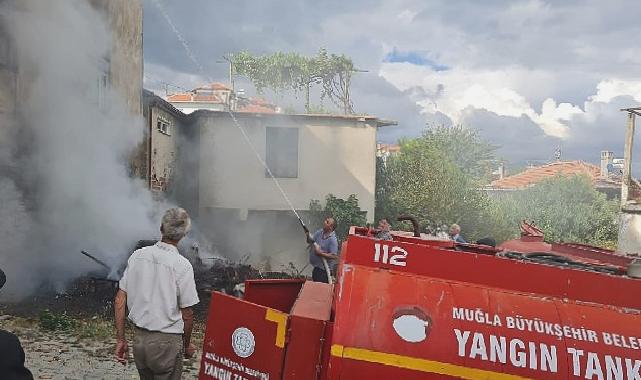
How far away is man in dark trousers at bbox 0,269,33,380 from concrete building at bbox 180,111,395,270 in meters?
15.1

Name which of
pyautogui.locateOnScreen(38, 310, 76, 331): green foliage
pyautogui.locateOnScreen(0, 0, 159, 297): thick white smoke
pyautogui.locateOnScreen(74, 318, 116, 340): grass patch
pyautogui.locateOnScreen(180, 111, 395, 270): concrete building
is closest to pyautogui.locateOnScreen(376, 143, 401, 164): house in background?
pyautogui.locateOnScreen(180, 111, 395, 270): concrete building

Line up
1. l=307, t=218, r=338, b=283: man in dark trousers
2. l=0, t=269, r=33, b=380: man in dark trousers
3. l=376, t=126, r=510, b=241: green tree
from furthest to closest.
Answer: l=376, t=126, r=510, b=241: green tree < l=307, t=218, r=338, b=283: man in dark trousers < l=0, t=269, r=33, b=380: man in dark trousers

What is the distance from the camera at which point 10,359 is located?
195cm

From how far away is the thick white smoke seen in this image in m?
8.66

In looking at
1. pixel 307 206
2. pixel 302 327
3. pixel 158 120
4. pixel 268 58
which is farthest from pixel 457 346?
pixel 268 58

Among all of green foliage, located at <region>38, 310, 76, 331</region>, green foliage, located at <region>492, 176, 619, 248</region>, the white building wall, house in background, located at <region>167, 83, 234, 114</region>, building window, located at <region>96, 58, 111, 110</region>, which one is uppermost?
house in background, located at <region>167, 83, 234, 114</region>

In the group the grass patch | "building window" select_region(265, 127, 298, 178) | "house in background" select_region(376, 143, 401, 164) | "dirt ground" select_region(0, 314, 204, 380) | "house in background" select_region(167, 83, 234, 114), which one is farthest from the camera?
"house in background" select_region(167, 83, 234, 114)

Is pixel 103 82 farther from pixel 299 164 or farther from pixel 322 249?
pixel 299 164

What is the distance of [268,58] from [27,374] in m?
37.4

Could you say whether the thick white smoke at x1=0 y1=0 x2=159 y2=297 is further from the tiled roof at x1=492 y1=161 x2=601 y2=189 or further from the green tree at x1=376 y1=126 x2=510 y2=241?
the tiled roof at x1=492 y1=161 x2=601 y2=189

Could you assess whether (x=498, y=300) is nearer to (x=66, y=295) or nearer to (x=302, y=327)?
(x=302, y=327)

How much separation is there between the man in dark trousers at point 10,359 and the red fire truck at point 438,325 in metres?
1.35

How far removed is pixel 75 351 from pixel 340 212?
10965 millimetres

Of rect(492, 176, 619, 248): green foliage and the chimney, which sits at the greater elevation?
the chimney
